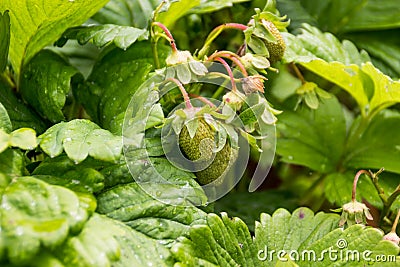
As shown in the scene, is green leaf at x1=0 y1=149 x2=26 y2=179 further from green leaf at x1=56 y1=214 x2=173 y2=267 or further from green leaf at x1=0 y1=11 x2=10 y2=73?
green leaf at x1=0 y1=11 x2=10 y2=73

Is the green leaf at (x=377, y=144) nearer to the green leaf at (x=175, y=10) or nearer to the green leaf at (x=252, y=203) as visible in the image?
the green leaf at (x=252, y=203)

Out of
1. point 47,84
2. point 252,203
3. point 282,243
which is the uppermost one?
point 47,84

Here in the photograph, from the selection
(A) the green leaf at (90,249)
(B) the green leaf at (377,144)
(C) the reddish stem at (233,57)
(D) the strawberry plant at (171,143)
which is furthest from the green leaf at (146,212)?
(B) the green leaf at (377,144)

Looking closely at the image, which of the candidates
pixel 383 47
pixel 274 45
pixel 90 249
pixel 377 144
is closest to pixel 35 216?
pixel 90 249

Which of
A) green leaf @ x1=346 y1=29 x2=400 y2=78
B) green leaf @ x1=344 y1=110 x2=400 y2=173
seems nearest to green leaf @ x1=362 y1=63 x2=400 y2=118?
green leaf @ x1=344 y1=110 x2=400 y2=173

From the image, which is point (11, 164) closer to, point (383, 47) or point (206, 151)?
point (206, 151)
